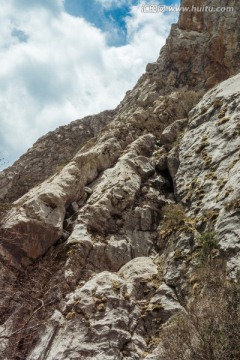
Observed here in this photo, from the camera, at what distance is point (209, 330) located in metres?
10.9

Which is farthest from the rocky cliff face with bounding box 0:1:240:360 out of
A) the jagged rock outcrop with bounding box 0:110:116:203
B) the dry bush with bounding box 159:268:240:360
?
the jagged rock outcrop with bounding box 0:110:116:203

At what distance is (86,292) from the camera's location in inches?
673

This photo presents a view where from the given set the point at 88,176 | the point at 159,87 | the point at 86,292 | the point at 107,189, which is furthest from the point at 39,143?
the point at 86,292

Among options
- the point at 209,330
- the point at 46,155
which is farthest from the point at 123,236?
the point at 46,155

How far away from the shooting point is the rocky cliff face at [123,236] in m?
15.6

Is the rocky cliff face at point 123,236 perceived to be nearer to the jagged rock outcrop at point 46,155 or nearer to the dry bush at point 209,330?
the dry bush at point 209,330

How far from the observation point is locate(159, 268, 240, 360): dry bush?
10586 mm

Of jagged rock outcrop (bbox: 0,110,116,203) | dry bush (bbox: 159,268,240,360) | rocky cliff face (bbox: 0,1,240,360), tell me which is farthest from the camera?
jagged rock outcrop (bbox: 0,110,116,203)

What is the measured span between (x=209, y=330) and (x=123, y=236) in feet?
36.9

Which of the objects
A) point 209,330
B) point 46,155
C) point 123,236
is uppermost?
point 46,155

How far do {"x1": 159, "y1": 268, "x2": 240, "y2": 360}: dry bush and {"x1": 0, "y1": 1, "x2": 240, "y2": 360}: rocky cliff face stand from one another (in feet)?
9.07

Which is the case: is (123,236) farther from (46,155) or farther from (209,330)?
(46,155)

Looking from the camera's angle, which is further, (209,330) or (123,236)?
(123,236)

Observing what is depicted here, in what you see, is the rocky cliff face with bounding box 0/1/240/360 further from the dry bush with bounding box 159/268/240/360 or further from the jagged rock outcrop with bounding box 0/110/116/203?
the jagged rock outcrop with bounding box 0/110/116/203
